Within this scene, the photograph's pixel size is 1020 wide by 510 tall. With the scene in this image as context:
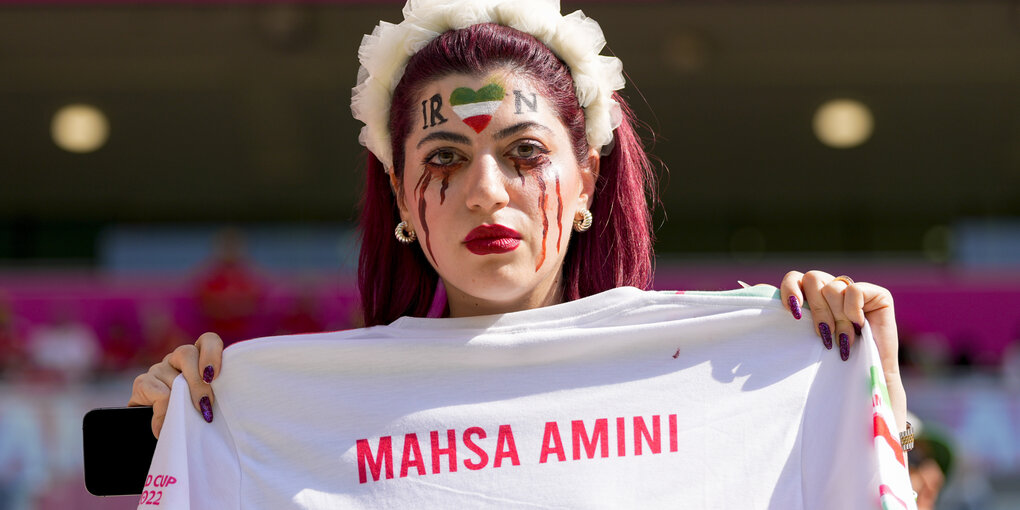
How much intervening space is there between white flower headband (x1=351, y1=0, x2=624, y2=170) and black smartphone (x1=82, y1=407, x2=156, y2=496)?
0.70 m

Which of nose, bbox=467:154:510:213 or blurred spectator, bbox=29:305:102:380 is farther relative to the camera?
blurred spectator, bbox=29:305:102:380

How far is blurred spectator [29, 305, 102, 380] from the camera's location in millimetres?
9297

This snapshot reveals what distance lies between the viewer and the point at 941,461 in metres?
3.68

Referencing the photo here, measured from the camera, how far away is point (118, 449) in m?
2.13

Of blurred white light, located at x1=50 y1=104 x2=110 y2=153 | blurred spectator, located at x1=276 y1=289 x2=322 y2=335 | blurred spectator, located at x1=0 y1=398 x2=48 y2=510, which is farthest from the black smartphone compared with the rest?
blurred white light, located at x1=50 y1=104 x2=110 y2=153

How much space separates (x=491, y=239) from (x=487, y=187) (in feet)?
0.32

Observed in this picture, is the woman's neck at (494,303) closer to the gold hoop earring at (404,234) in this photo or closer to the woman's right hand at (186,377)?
the gold hoop earring at (404,234)

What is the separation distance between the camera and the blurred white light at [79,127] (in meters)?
14.0

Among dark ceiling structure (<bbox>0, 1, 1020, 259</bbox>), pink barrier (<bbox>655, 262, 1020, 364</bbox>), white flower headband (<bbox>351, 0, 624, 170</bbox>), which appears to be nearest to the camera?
white flower headband (<bbox>351, 0, 624, 170</bbox>)

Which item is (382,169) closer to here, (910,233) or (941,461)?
(941,461)

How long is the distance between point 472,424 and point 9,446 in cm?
479

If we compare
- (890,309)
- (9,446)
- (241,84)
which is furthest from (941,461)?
(241,84)

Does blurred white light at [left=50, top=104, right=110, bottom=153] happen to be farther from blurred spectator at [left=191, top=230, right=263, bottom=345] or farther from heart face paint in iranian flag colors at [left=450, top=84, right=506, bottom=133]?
heart face paint in iranian flag colors at [left=450, top=84, right=506, bottom=133]

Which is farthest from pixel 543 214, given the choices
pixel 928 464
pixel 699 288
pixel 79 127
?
pixel 79 127
